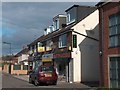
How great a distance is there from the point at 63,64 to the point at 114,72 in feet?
52.3

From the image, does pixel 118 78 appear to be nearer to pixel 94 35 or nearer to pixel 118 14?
pixel 118 14

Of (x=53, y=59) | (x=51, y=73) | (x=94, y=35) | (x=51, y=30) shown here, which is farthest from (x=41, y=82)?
(x=51, y=30)

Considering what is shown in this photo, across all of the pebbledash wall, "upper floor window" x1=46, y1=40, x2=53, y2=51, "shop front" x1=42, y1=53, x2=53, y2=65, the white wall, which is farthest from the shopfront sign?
the pebbledash wall

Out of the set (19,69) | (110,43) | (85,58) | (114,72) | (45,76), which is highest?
(110,43)

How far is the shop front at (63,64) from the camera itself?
36034mm

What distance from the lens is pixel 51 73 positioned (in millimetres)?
28766

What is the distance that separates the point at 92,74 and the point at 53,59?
919 centimetres

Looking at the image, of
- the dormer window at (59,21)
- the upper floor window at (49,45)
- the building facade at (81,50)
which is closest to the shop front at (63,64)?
the building facade at (81,50)

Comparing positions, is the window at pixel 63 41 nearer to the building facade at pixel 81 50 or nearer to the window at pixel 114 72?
the building facade at pixel 81 50

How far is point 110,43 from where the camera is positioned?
24891 mm

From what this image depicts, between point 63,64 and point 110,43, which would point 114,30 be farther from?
point 63,64

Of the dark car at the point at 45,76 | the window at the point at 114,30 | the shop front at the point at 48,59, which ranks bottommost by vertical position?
the dark car at the point at 45,76

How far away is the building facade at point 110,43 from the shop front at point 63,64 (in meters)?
9.83

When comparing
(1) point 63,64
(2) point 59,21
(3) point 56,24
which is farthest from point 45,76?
(3) point 56,24
